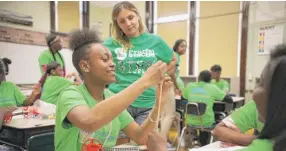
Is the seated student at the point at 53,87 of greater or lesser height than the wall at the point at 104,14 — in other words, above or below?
below

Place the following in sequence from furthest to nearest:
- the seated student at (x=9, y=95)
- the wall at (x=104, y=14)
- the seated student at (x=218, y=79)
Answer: the wall at (x=104, y=14) → the seated student at (x=218, y=79) → the seated student at (x=9, y=95)

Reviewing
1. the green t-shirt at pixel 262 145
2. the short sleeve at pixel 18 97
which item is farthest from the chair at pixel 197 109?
the green t-shirt at pixel 262 145

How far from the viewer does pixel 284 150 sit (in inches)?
27.2

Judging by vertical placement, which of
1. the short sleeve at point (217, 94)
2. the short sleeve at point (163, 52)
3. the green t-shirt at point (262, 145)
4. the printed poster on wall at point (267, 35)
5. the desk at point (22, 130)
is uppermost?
the printed poster on wall at point (267, 35)

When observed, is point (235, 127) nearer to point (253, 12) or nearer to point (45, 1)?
point (253, 12)

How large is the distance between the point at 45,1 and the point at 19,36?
3.51 ft

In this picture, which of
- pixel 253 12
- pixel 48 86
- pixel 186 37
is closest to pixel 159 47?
pixel 48 86

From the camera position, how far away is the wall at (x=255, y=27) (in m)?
5.48

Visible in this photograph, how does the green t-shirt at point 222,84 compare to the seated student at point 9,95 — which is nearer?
the seated student at point 9,95

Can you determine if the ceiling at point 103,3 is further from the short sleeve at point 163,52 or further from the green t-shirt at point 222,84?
the short sleeve at point 163,52

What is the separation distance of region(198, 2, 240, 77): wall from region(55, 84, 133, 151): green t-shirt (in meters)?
5.17

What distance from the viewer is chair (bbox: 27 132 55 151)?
171cm

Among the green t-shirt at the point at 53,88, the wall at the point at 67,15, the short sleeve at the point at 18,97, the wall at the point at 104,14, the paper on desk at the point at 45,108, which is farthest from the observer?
the wall at the point at 104,14

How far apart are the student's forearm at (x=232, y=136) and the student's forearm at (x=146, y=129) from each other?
60cm
